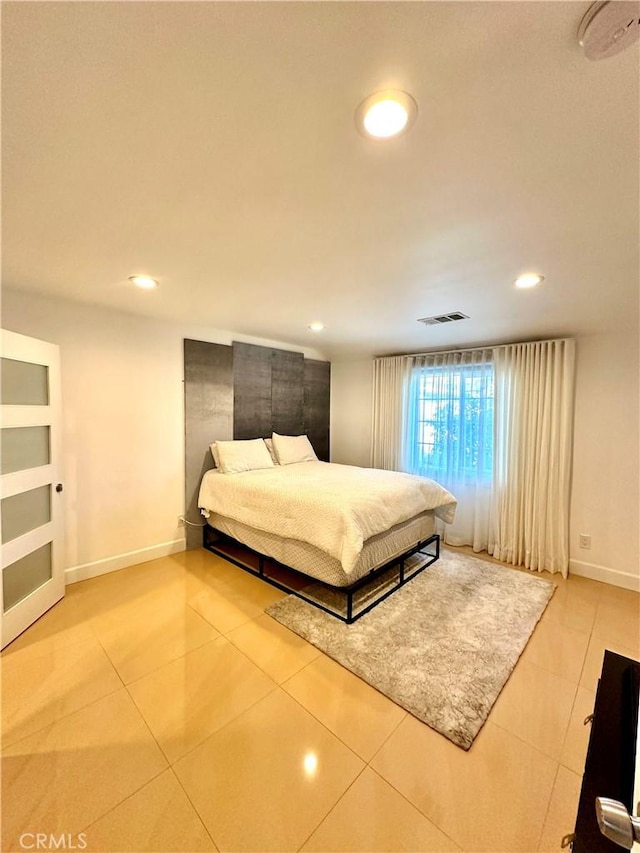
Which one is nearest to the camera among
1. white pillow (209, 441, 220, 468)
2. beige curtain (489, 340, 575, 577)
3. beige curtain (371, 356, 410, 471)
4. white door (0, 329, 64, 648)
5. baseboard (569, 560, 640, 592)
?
white door (0, 329, 64, 648)

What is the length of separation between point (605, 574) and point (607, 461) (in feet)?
3.41

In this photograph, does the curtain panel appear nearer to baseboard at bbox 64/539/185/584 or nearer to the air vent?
the air vent

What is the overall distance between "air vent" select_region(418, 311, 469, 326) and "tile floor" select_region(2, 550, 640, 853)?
2.44 metres

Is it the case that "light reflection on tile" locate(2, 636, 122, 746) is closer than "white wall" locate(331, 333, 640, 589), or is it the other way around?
"light reflection on tile" locate(2, 636, 122, 746)

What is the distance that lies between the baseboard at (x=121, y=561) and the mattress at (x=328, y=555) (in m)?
0.61

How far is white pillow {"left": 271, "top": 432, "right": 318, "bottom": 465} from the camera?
4066mm

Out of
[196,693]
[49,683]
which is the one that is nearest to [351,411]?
[196,693]

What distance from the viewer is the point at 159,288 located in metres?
2.36

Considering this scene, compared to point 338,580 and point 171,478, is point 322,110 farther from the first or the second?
point 171,478

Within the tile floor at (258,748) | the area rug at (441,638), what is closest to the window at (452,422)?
the area rug at (441,638)

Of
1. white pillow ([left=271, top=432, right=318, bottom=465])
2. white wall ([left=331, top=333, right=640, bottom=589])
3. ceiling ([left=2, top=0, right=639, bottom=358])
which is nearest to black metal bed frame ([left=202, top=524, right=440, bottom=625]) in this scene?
white pillow ([left=271, top=432, right=318, bottom=465])

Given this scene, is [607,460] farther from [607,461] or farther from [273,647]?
[273,647]

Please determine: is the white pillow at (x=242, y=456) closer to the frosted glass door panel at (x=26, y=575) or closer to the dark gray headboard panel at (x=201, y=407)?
the dark gray headboard panel at (x=201, y=407)

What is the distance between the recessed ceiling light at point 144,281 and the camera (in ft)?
7.09
